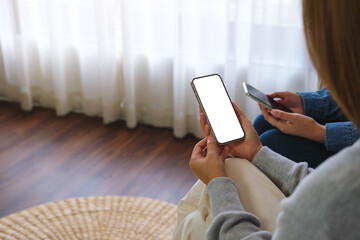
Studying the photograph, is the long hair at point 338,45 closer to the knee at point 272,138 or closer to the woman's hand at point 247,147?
the woman's hand at point 247,147

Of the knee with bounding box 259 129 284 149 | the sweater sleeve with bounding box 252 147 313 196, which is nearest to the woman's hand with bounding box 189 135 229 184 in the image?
the sweater sleeve with bounding box 252 147 313 196

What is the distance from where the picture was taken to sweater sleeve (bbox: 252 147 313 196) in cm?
101

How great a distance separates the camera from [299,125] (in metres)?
1.25

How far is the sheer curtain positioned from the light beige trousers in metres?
1.06

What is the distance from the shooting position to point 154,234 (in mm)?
1642

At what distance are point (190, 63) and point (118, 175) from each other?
58 centimetres

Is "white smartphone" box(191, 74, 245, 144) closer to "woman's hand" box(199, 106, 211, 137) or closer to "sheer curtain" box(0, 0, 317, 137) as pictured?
"woman's hand" box(199, 106, 211, 137)

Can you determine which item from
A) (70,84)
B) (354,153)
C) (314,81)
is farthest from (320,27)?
(70,84)

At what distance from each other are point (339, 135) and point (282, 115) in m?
0.15

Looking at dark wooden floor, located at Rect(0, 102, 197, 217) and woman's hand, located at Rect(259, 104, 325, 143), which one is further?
dark wooden floor, located at Rect(0, 102, 197, 217)

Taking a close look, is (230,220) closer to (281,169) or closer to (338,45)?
(281,169)

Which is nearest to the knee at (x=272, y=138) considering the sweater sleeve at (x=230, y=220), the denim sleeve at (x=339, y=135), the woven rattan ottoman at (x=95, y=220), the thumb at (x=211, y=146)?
the denim sleeve at (x=339, y=135)

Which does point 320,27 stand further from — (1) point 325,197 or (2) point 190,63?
(2) point 190,63

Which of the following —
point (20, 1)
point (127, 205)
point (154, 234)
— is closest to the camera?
point (154, 234)
